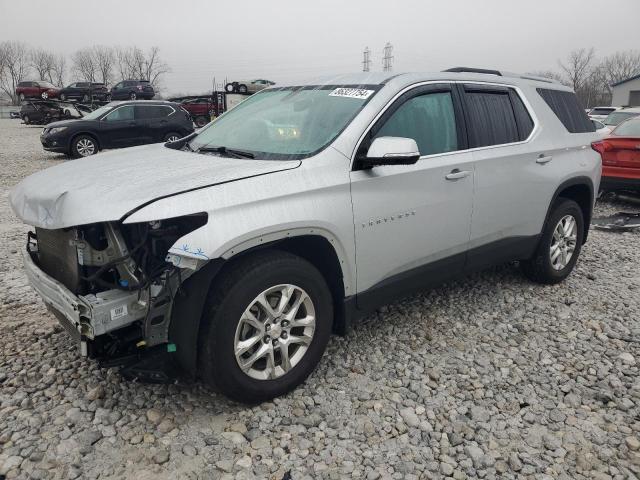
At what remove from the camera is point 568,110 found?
4672mm

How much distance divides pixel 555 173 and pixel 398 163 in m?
2.15

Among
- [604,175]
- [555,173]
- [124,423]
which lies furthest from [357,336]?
[604,175]

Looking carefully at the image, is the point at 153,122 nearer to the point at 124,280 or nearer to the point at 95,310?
the point at 124,280

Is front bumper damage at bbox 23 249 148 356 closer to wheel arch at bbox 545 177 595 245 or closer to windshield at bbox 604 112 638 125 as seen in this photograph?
wheel arch at bbox 545 177 595 245

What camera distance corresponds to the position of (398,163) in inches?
113

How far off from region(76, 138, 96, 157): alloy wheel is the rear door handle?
12.8 meters

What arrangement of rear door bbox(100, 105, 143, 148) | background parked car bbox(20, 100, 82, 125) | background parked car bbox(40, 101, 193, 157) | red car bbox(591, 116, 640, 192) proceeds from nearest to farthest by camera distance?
red car bbox(591, 116, 640, 192)
background parked car bbox(40, 101, 193, 157)
rear door bbox(100, 105, 143, 148)
background parked car bbox(20, 100, 82, 125)

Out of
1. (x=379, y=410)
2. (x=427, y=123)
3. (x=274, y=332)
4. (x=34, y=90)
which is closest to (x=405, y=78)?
(x=427, y=123)

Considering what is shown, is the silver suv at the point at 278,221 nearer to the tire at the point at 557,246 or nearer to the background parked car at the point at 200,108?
the tire at the point at 557,246

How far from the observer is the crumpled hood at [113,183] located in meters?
2.31

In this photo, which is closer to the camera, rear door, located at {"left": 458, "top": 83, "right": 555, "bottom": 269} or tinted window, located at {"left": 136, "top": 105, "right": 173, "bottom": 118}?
rear door, located at {"left": 458, "top": 83, "right": 555, "bottom": 269}

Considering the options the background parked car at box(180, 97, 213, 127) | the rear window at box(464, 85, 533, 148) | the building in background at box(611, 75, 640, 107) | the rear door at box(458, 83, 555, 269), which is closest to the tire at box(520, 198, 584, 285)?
the rear door at box(458, 83, 555, 269)

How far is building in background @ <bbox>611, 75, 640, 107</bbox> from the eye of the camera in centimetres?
5484

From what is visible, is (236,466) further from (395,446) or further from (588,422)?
(588,422)
